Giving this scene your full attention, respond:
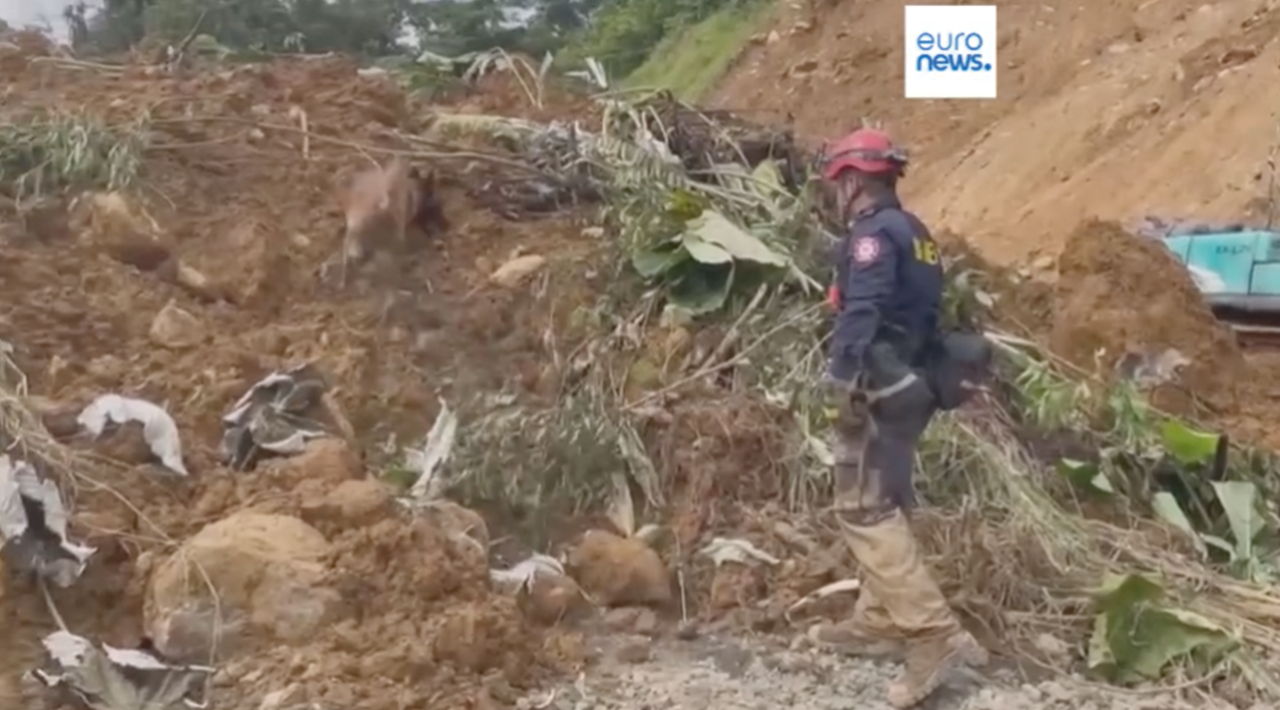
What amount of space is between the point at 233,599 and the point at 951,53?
1388 cm

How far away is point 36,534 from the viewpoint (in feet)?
17.4

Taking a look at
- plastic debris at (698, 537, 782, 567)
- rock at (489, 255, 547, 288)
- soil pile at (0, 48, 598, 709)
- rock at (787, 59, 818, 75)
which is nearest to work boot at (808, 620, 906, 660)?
plastic debris at (698, 537, 782, 567)

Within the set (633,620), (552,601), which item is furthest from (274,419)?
(633,620)

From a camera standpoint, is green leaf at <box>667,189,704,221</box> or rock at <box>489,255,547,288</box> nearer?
green leaf at <box>667,189,704,221</box>

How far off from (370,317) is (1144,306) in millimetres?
3918

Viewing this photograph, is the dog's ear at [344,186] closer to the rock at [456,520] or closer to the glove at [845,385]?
the rock at [456,520]

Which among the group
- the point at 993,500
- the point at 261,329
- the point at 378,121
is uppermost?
the point at 378,121

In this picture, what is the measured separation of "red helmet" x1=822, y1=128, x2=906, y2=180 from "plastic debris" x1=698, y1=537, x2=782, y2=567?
1.30m

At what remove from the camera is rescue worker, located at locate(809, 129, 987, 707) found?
17.1 feet

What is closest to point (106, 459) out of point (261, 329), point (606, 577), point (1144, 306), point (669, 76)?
point (261, 329)

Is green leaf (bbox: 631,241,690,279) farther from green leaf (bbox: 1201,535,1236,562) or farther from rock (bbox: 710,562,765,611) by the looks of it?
green leaf (bbox: 1201,535,1236,562)

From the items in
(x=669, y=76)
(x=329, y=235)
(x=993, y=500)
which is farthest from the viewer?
(x=669, y=76)

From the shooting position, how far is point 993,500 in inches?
252

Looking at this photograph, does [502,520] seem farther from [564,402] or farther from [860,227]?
[860,227]
